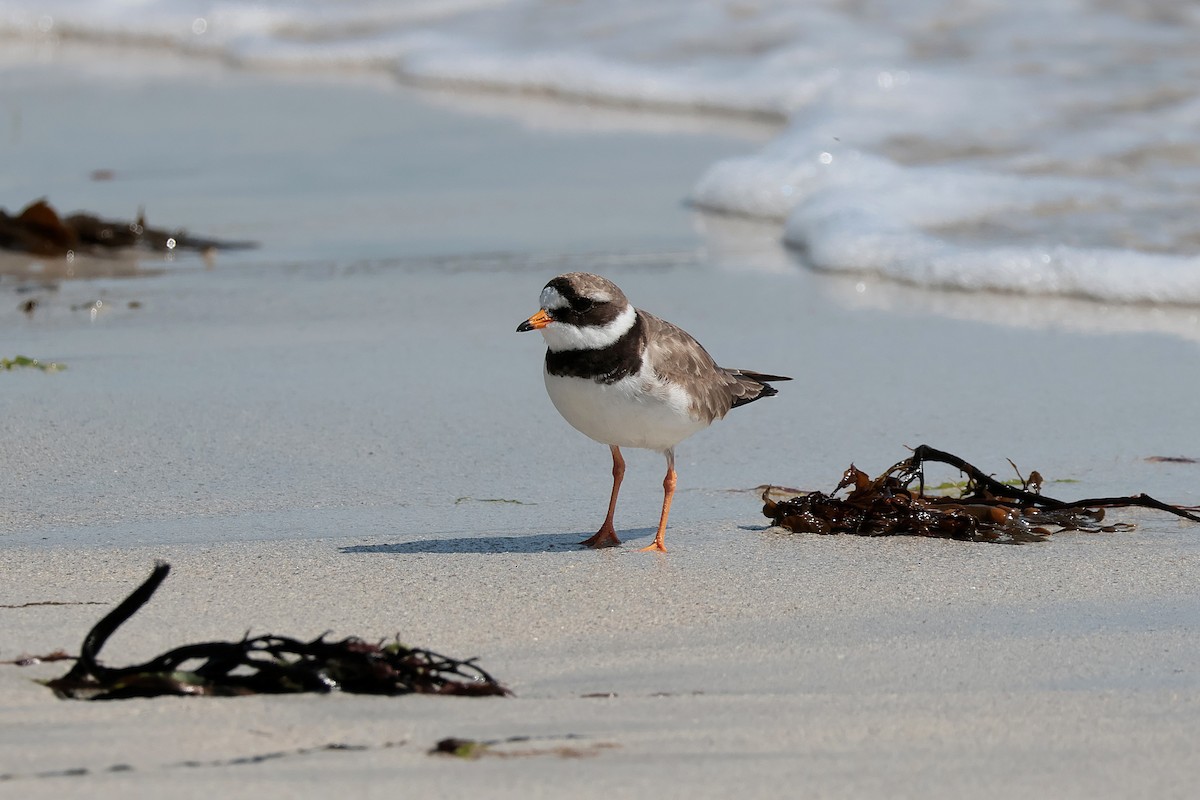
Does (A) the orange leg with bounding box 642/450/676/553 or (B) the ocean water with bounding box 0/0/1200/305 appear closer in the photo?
(A) the orange leg with bounding box 642/450/676/553

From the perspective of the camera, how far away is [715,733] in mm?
2787

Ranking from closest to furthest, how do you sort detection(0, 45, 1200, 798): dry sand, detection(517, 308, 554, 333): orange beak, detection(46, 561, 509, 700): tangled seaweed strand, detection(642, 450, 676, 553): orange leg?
detection(0, 45, 1200, 798): dry sand
detection(46, 561, 509, 700): tangled seaweed strand
detection(517, 308, 554, 333): orange beak
detection(642, 450, 676, 553): orange leg

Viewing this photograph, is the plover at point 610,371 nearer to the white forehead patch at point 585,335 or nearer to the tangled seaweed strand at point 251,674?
the white forehead patch at point 585,335

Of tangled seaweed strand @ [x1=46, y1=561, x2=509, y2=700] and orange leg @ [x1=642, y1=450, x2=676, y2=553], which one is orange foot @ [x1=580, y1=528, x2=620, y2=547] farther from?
tangled seaweed strand @ [x1=46, y1=561, x2=509, y2=700]

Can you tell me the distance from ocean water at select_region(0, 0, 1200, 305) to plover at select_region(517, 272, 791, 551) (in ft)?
11.3

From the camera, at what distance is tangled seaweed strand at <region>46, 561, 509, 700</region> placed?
285cm

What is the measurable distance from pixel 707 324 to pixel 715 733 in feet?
13.1

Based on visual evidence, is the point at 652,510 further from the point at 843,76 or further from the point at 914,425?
the point at 843,76

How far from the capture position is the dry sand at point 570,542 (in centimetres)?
269

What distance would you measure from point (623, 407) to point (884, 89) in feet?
23.4

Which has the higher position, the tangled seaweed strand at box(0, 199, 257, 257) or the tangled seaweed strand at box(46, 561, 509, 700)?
the tangled seaweed strand at box(0, 199, 257, 257)

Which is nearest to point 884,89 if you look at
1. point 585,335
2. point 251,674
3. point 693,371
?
point 693,371

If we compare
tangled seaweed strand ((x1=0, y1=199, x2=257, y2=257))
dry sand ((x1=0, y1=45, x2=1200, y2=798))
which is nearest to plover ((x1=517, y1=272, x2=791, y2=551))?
dry sand ((x1=0, y1=45, x2=1200, y2=798))

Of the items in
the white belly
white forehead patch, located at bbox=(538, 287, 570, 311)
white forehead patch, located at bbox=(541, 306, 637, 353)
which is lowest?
the white belly
